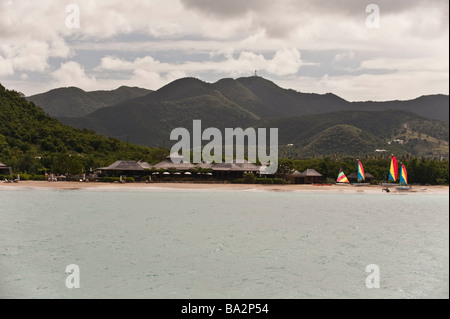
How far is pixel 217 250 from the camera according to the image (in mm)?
24578

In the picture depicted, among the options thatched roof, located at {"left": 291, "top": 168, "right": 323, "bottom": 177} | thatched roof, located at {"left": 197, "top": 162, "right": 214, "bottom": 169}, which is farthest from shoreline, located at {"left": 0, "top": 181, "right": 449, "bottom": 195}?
thatched roof, located at {"left": 291, "top": 168, "right": 323, "bottom": 177}

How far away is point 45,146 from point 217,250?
221 feet

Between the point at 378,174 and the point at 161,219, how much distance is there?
5454 centimetres

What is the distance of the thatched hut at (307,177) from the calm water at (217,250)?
28400mm

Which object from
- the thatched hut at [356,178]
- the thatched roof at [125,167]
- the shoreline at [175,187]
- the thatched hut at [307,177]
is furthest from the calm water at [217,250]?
the thatched hut at [356,178]

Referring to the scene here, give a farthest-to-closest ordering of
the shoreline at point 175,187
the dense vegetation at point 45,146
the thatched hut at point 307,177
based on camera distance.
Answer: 1. the thatched hut at point 307,177
2. the dense vegetation at point 45,146
3. the shoreline at point 175,187

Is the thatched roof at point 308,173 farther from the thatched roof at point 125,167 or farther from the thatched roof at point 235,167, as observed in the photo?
the thatched roof at point 125,167

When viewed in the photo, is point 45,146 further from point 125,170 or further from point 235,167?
point 235,167

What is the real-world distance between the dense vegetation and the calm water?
83.9 feet

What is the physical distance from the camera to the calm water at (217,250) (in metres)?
18.0

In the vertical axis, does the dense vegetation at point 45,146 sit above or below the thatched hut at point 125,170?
above

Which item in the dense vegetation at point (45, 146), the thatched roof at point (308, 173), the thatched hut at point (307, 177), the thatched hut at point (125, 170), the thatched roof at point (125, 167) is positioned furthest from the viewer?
the thatched roof at point (308, 173)
